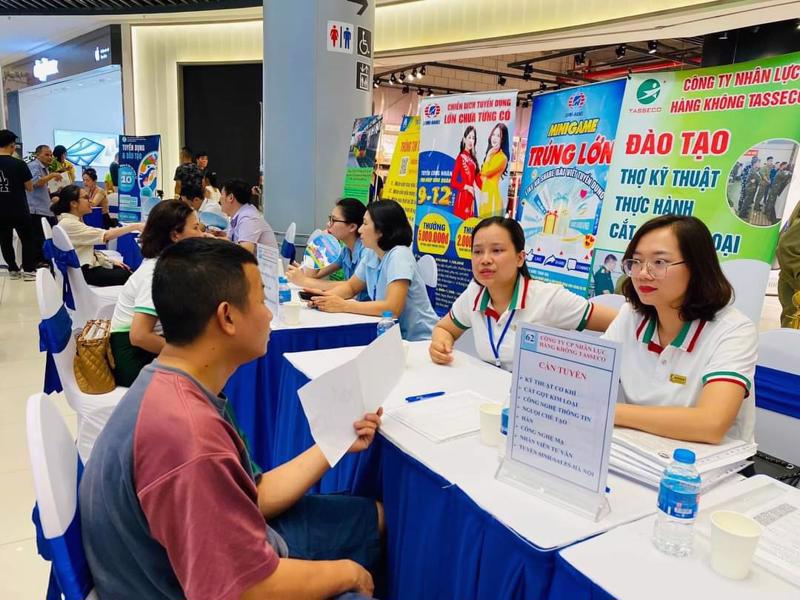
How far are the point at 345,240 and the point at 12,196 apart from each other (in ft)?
16.9

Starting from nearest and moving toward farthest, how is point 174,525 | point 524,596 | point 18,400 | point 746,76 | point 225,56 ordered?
1. point 174,525
2. point 524,596
3. point 746,76
4. point 18,400
5. point 225,56

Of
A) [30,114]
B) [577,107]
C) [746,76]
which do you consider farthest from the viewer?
[30,114]

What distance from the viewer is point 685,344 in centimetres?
150

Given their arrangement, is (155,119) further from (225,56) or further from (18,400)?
(18,400)

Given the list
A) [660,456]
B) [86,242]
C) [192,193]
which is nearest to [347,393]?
[660,456]

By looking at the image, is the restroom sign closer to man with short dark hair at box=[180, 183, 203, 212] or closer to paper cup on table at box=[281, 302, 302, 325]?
man with short dark hair at box=[180, 183, 203, 212]

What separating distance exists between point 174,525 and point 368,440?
59cm

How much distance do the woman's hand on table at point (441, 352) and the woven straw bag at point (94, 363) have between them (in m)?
1.31

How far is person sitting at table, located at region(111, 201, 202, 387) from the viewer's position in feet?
7.34

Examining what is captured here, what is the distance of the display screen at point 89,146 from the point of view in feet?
36.5

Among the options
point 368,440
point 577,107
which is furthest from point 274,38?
point 368,440

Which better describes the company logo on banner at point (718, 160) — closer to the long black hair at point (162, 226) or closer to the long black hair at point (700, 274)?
the long black hair at point (700, 274)

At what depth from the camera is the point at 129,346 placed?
7.70ft

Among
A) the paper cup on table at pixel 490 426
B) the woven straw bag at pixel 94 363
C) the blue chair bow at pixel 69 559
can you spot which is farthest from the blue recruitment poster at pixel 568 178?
the blue chair bow at pixel 69 559
